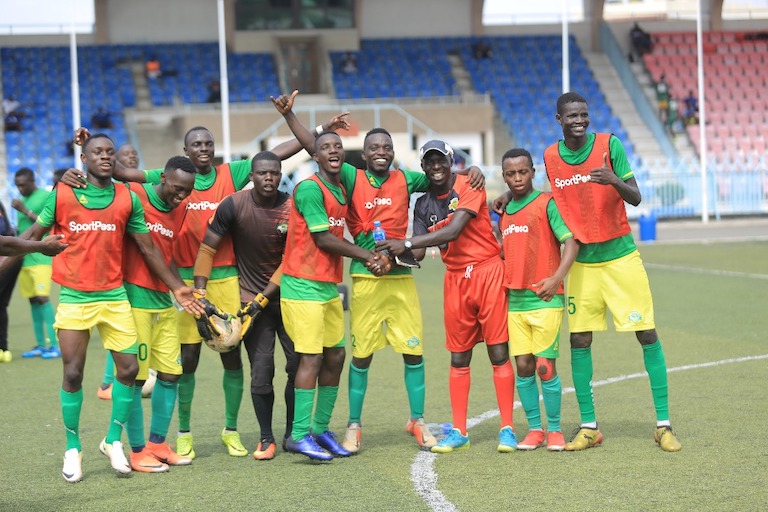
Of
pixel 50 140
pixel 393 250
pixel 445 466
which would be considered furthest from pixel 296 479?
pixel 50 140

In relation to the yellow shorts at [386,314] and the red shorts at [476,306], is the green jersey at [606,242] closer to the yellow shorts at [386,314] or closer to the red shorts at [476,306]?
the red shorts at [476,306]

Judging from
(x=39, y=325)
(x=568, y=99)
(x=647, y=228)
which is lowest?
(x=39, y=325)

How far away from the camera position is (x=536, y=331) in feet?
25.6

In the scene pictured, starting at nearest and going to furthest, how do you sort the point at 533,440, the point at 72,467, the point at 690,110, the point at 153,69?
1. the point at 72,467
2. the point at 533,440
3. the point at 153,69
4. the point at 690,110

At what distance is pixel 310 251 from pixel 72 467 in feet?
6.76

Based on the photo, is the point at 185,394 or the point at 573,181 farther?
the point at 185,394

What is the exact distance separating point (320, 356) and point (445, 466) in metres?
1.15

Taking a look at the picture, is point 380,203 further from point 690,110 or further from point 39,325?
point 690,110

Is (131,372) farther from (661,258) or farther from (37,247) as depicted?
(661,258)

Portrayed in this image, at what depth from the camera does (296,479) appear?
7.11 metres

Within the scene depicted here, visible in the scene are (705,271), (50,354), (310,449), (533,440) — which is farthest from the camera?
(705,271)

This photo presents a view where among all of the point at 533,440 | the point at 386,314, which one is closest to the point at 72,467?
the point at 386,314

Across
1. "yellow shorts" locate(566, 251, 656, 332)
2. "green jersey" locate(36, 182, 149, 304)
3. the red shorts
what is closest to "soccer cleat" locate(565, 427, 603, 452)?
"yellow shorts" locate(566, 251, 656, 332)

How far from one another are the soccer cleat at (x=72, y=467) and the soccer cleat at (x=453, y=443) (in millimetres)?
2321
